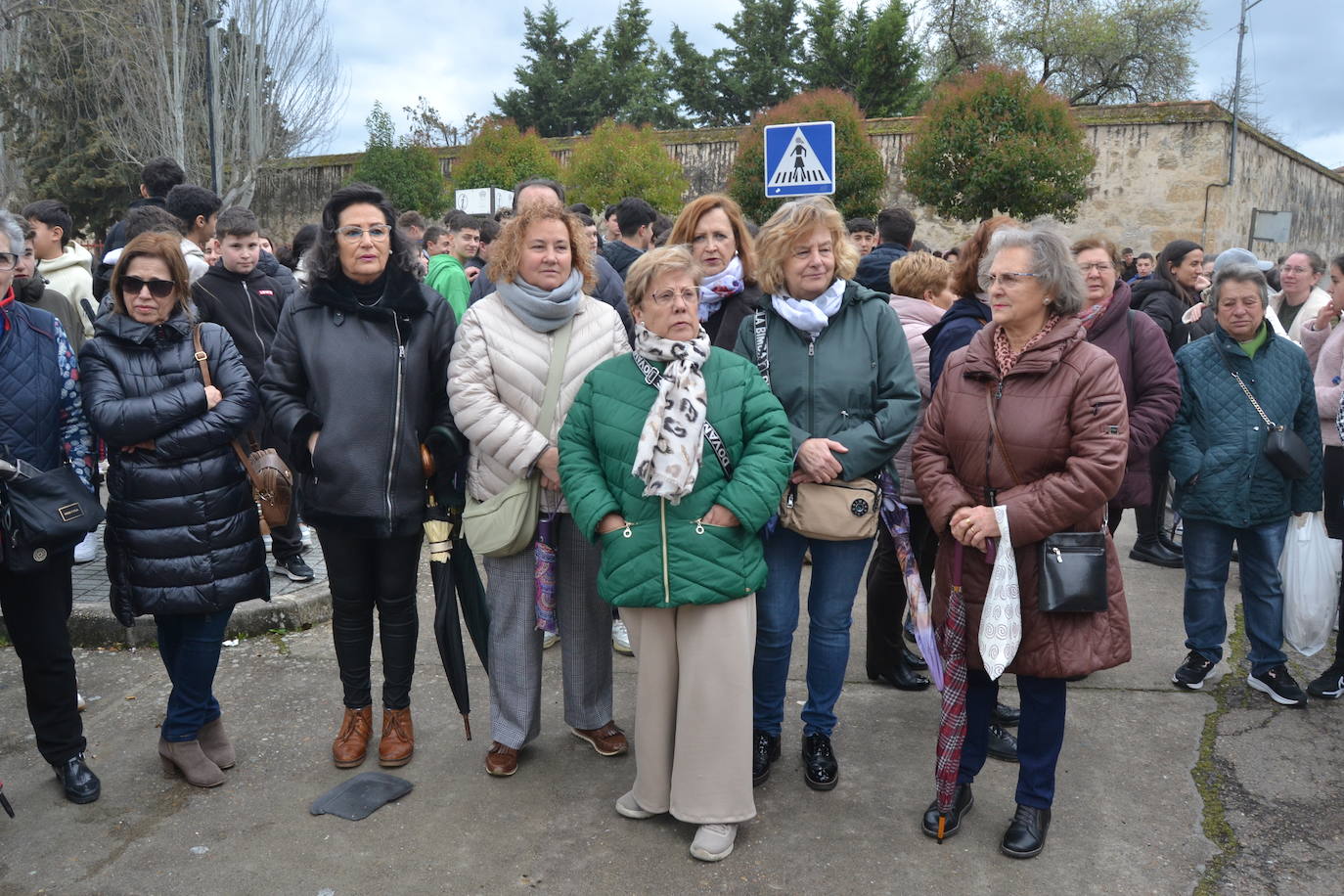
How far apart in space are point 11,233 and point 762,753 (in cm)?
320

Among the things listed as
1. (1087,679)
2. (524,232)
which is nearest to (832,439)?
(524,232)

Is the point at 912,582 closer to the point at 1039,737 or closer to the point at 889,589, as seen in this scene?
the point at 1039,737

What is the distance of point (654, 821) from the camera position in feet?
11.2

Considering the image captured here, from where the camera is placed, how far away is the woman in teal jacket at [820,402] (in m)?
3.54

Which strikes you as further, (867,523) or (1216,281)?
(1216,281)

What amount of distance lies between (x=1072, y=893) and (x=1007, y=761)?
0.91 meters

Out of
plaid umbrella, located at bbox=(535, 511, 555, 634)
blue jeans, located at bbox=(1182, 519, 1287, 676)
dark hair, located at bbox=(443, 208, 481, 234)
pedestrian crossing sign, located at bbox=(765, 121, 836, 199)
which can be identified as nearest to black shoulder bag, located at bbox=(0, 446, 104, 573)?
plaid umbrella, located at bbox=(535, 511, 555, 634)

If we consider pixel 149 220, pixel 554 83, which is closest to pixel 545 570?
pixel 149 220

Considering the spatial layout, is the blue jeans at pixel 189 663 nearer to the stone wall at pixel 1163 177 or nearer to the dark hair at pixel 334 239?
the dark hair at pixel 334 239

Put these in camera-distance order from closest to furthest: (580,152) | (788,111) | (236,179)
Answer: (788,111), (580,152), (236,179)

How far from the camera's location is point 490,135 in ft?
79.5

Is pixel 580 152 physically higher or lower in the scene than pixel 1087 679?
higher

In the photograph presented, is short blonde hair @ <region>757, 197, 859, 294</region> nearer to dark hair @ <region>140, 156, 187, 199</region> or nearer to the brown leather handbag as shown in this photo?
the brown leather handbag

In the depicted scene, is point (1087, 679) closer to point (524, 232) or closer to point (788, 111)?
point (524, 232)
